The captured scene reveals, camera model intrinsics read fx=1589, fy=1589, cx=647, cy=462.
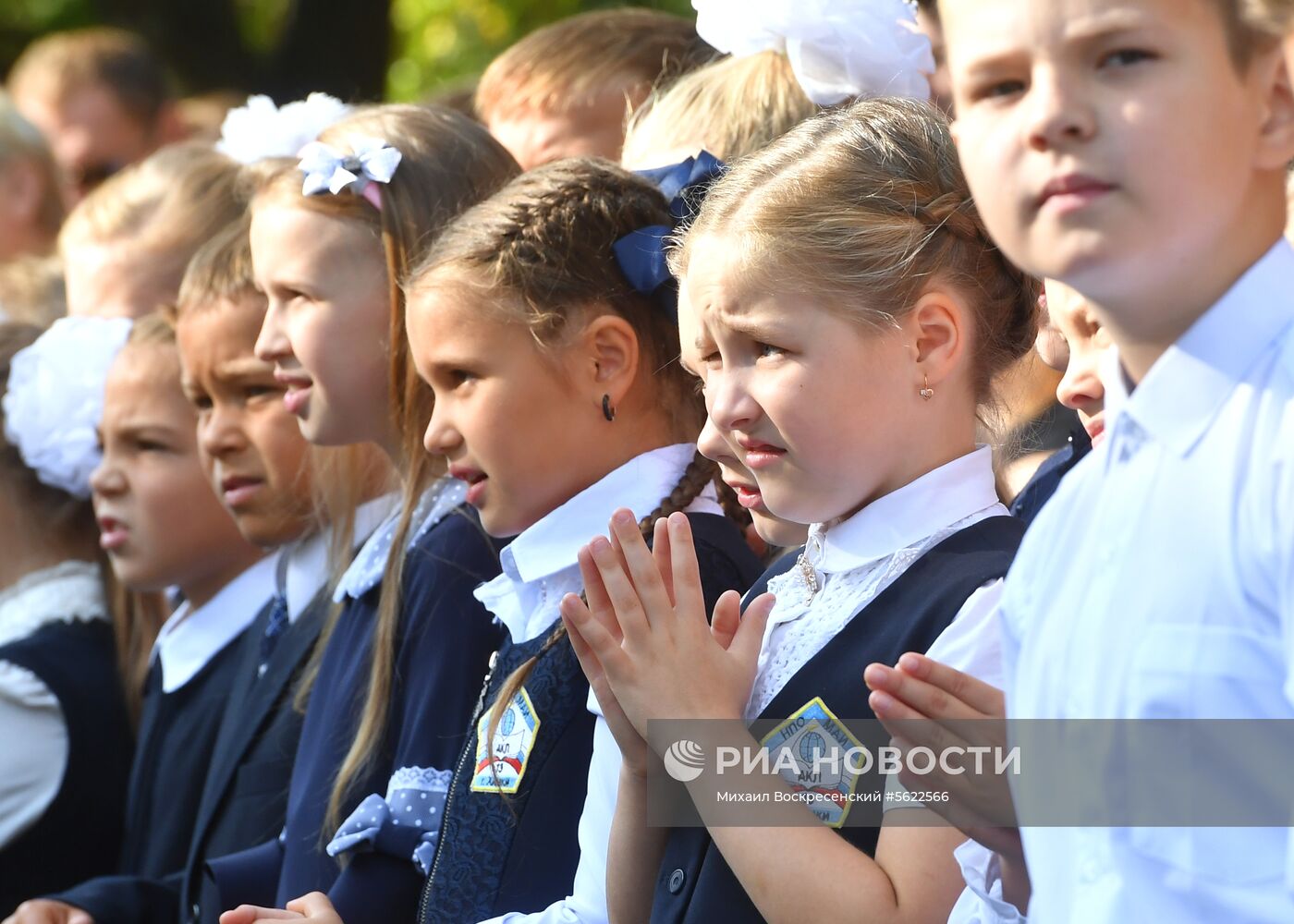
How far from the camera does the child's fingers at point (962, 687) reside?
1.56m

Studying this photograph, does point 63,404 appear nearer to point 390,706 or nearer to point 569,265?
point 390,706

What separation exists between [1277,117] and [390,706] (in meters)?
1.98

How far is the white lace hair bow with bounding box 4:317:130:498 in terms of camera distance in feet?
13.5

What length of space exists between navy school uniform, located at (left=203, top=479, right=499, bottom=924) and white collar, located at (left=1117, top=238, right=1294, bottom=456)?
5.53ft

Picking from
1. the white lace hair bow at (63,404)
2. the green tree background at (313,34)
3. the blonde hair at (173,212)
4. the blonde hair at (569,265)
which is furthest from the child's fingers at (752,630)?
the green tree background at (313,34)

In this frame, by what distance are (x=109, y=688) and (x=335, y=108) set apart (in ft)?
5.07

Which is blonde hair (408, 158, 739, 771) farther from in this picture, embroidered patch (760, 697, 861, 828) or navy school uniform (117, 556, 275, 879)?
navy school uniform (117, 556, 275, 879)

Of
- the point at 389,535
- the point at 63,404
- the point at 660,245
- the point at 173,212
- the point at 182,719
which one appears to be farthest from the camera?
the point at 173,212

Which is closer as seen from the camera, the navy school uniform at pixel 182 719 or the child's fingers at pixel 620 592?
the child's fingers at pixel 620 592

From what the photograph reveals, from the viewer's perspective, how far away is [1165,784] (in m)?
1.25

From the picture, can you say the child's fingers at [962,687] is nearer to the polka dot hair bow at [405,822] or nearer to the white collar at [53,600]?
the polka dot hair bow at [405,822]

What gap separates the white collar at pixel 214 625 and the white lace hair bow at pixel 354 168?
111 centimetres

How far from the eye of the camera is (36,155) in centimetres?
614

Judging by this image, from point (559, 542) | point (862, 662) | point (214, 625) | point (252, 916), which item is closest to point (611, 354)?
point (559, 542)
